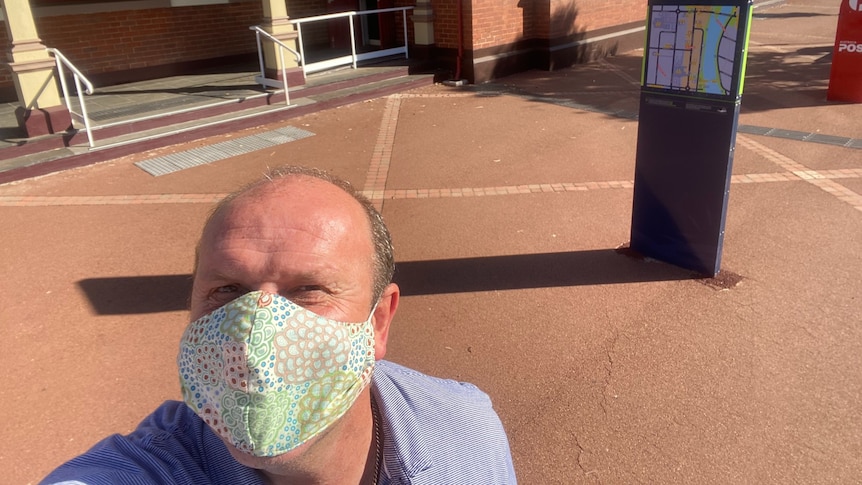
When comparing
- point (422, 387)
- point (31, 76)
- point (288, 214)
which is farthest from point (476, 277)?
point (31, 76)

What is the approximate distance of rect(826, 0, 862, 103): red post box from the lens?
9.38 m

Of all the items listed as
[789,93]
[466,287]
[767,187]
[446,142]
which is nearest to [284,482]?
[466,287]

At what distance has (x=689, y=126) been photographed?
4789 millimetres

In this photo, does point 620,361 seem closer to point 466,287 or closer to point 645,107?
point 466,287

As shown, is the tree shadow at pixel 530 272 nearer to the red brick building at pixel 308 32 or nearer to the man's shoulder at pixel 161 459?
the man's shoulder at pixel 161 459

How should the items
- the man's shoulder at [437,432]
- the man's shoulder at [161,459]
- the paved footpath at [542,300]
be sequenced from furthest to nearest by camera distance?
1. the paved footpath at [542,300]
2. the man's shoulder at [437,432]
3. the man's shoulder at [161,459]

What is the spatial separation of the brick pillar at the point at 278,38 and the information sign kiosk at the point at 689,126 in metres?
6.51

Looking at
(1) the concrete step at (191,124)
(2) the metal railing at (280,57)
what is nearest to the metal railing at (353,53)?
(1) the concrete step at (191,124)

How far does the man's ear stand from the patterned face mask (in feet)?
0.62

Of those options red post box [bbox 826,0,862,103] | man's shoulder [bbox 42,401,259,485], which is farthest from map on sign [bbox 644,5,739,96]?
red post box [bbox 826,0,862,103]

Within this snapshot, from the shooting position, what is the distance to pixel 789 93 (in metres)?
10.8

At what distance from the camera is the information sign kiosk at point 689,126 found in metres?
4.52

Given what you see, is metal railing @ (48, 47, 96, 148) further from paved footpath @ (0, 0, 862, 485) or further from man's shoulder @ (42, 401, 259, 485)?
man's shoulder @ (42, 401, 259, 485)

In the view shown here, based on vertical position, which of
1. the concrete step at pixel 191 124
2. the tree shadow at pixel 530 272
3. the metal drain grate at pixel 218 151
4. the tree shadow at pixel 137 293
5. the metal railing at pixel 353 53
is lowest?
the tree shadow at pixel 530 272
